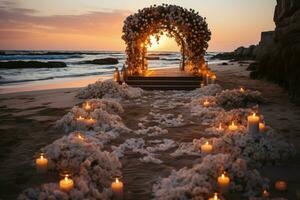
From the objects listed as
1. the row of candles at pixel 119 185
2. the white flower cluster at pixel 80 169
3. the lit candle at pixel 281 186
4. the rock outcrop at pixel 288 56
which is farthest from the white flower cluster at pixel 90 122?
the rock outcrop at pixel 288 56

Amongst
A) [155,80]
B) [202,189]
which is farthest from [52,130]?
[155,80]

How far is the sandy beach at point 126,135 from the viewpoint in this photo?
5.97 metres

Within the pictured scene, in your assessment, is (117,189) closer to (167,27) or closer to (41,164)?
(41,164)

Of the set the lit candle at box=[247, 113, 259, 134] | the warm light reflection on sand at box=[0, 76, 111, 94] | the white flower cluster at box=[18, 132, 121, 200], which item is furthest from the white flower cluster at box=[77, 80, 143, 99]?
the lit candle at box=[247, 113, 259, 134]

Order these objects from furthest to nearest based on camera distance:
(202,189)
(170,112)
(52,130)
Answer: (170,112), (52,130), (202,189)

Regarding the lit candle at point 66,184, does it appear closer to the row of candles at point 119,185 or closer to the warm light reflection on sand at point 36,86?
the row of candles at point 119,185

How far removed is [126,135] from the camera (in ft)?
30.6

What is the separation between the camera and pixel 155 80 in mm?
20547

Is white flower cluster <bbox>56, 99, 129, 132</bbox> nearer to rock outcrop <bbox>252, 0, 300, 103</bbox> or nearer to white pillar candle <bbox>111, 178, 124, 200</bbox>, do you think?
white pillar candle <bbox>111, 178, 124, 200</bbox>

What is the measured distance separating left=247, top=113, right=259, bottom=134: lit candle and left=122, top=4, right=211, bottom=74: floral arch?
13.9m

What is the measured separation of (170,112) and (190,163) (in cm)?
574

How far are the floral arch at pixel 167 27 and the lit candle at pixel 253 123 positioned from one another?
13.9m

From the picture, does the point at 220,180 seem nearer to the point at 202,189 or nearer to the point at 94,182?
the point at 202,189

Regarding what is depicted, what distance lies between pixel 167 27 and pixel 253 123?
617 inches
